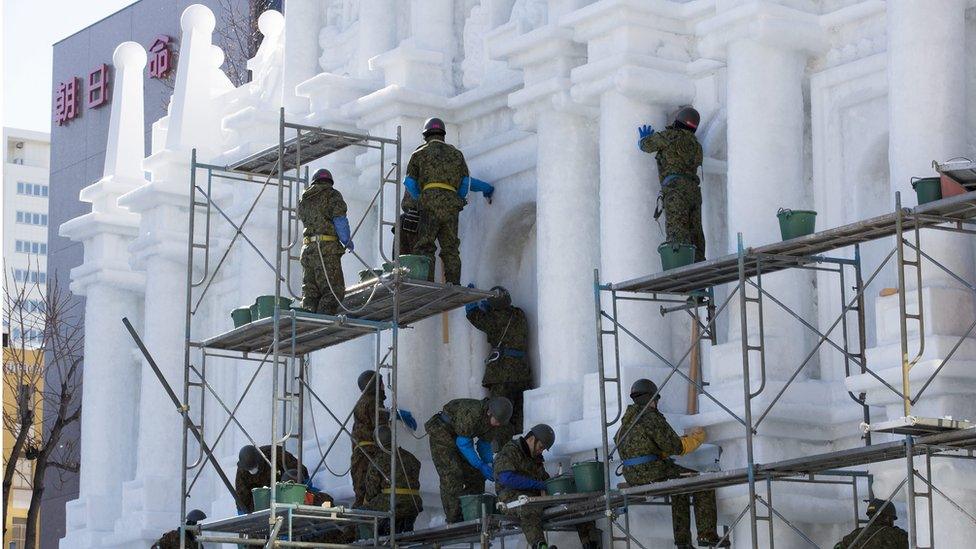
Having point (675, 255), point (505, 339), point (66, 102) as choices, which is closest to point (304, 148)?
point (505, 339)

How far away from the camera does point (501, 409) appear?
25.4 m

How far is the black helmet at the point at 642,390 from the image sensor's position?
23.4 metres

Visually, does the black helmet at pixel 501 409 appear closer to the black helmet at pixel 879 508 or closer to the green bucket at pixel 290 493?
the green bucket at pixel 290 493

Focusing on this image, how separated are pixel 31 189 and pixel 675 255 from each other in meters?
75.7

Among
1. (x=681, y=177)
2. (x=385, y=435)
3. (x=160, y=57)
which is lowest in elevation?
(x=385, y=435)

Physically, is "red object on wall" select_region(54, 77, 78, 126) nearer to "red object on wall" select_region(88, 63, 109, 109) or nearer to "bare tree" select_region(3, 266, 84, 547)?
"red object on wall" select_region(88, 63, 109, 109)

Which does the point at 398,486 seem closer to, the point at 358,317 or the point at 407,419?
the point at 407,419

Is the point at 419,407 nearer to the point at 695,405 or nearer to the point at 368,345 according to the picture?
the point at 368,345

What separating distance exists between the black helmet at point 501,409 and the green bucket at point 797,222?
15.2ft

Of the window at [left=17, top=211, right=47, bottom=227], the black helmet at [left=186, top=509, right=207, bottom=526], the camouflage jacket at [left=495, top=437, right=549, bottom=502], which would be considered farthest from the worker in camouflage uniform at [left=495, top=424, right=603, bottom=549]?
the window at [left=17, top=211, right=47, bottom=227]

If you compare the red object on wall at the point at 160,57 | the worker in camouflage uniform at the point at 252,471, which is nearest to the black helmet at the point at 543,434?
the worker in camouflage uniform at the point at 252,471

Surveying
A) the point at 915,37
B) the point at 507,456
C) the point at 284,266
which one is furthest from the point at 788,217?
the point at 284,266

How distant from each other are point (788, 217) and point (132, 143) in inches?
682

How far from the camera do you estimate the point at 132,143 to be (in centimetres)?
3697
